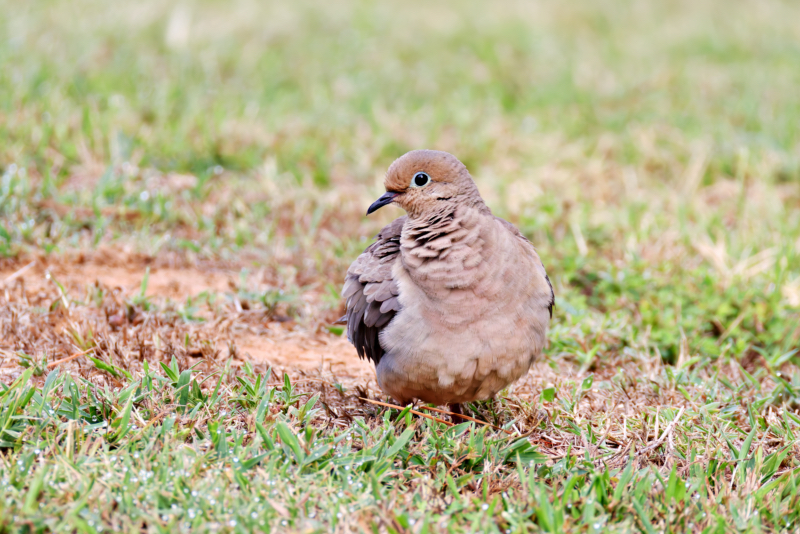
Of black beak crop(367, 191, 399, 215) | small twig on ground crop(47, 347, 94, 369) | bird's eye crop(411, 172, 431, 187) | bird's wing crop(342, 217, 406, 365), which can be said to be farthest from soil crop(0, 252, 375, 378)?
bird's eye crop(411, 172, 431, 187)

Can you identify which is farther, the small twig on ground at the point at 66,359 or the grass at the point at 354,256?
the small twig on ground at the point at 66,359

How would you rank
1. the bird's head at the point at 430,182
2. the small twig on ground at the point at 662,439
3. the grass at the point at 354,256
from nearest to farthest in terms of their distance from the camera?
the grass at the point at 354,256
the small twig on ground at the point at 662,439
the bird's head at the point at 430,182

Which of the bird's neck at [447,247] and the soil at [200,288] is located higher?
the bird's neck at [447,247]

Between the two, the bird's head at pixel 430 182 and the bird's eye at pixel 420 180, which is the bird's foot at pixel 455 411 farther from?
the bird's eye at pixel 420 180

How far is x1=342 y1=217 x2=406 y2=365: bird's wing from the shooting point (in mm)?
3252

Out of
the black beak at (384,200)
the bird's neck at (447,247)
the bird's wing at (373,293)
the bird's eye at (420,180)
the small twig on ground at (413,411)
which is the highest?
the bird's eye at (420,180)

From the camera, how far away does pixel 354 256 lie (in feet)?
16.7

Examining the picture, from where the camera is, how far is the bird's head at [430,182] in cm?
327

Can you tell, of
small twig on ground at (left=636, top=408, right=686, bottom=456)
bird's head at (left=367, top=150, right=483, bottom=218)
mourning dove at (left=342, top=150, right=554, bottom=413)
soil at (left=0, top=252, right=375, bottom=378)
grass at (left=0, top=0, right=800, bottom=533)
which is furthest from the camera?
soil at (left=0, top=252, right=375, bottom=378)

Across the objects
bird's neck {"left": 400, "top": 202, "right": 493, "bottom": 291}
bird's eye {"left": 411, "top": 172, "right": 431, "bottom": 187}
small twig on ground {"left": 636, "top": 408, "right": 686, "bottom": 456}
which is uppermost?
bird's eye {"left": 411, "top": 172, "right": 431, "bottom": 187}

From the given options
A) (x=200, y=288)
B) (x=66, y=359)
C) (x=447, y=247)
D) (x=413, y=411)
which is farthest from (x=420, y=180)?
(x=200, y=288)

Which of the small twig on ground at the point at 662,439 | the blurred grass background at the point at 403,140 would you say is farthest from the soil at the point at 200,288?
the small twig on ground at the point at 662,439

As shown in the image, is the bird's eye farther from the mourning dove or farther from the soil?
the soil

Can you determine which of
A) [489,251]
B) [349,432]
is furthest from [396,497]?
[489,251]
